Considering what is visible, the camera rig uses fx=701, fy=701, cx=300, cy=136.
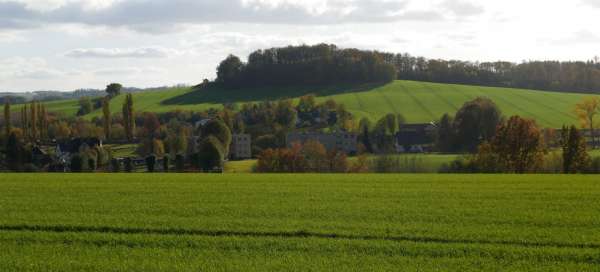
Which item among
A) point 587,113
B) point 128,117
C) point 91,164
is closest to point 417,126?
point 587,113

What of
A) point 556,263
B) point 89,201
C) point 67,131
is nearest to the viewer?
point 556,263

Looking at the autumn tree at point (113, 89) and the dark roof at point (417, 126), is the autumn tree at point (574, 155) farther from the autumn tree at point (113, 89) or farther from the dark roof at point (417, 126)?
the autumn tree at point (113, 89)

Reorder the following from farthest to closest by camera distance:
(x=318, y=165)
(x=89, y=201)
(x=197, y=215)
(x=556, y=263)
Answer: (x=318, y=165) < (x=89, y=201) < (x=197, y=215) < (x=556, y=263)

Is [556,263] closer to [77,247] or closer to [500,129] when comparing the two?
[77,247]

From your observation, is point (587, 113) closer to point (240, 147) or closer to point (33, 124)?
point (240, 147)

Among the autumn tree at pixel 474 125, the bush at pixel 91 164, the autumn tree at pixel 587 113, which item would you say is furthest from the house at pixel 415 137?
the bush at pixel 91 164

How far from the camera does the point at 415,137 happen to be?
122 m

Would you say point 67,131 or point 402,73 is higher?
point 402,73

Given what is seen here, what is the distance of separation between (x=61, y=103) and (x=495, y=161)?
134 meters

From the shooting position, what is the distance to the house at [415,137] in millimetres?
117062

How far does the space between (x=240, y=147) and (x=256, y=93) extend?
160ft

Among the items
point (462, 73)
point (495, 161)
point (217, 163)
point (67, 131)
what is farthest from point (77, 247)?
point (462, 73)

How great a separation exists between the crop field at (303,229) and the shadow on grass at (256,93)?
12420 cm

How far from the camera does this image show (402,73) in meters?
182
